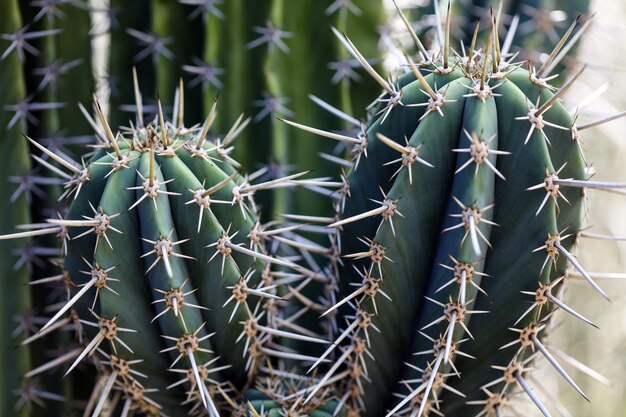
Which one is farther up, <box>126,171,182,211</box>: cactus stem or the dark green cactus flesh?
<box>126,171,182,211</box>: cactus stem

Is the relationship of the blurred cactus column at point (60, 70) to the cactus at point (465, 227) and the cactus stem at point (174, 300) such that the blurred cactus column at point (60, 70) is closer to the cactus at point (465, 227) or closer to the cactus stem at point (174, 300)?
the cactus stem at point (174, 300)

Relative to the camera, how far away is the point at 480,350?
1.62 metres

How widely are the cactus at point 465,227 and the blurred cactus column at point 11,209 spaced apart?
966mm

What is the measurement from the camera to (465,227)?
4.71 feet

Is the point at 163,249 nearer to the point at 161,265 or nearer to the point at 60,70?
the point at 161,265

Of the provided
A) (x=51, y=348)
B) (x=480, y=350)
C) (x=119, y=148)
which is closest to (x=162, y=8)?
(x=119, y=148)

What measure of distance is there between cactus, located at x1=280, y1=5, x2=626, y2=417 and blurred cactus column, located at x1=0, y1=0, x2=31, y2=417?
97 centimetres

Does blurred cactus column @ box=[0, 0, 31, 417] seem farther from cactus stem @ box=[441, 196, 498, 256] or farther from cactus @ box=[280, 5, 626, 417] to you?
cactus stem @ box=[441, 196, 498, 256]

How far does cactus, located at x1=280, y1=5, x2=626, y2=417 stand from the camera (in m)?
1.47

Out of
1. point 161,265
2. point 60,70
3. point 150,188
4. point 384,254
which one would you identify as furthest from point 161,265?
point 60,70

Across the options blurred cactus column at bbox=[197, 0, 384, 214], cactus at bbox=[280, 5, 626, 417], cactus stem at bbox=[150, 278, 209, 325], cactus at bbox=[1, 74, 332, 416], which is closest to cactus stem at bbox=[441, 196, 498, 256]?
cactus at bbox=[280, 5, 626, 417]

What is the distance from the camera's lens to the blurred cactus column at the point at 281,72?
7.81 ft

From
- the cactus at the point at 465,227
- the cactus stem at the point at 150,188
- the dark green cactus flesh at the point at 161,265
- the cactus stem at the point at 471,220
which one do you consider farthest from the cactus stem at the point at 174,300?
the cactus stem at the point at 471,220

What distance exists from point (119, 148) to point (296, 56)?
0.96 m
